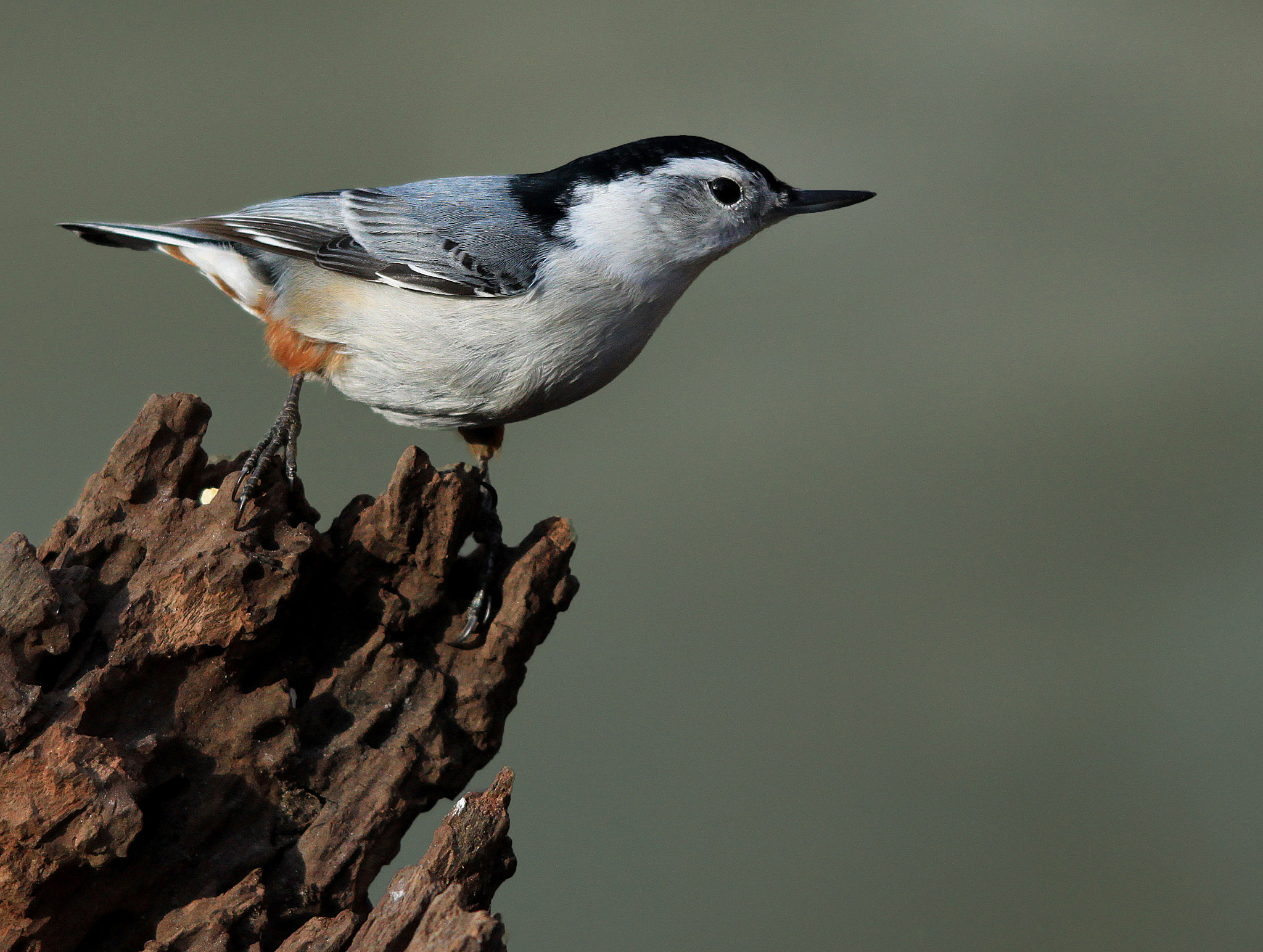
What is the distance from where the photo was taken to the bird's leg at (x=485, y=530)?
1458 millimetres

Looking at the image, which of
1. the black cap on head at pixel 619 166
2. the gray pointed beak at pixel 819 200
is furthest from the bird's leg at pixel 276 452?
the gray pointed beak at pixel 819 200

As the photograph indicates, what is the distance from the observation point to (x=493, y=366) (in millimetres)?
1452

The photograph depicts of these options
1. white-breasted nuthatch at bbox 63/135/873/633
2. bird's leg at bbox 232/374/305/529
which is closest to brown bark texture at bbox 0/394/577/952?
bird's leg at bbox 232/374/305/529

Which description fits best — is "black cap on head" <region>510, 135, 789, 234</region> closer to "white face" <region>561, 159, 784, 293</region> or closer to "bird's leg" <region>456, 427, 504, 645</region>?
"white face" <region>561, 159, 784, 293</region>

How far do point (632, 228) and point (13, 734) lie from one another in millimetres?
987

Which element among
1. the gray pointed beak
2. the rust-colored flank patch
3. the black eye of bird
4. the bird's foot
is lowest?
the bird's foot

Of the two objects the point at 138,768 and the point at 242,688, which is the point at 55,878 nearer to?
the point at 138,768

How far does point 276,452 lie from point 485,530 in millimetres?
333

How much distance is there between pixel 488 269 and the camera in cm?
147

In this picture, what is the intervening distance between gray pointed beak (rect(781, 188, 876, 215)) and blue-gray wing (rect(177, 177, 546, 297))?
399 mm

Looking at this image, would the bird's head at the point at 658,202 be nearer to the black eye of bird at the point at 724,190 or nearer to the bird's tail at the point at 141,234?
the black eye of bird at the point at 724,190

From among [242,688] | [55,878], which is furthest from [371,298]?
[55,878]

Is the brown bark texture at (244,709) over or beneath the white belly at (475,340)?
beneath

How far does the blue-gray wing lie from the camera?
148cm
